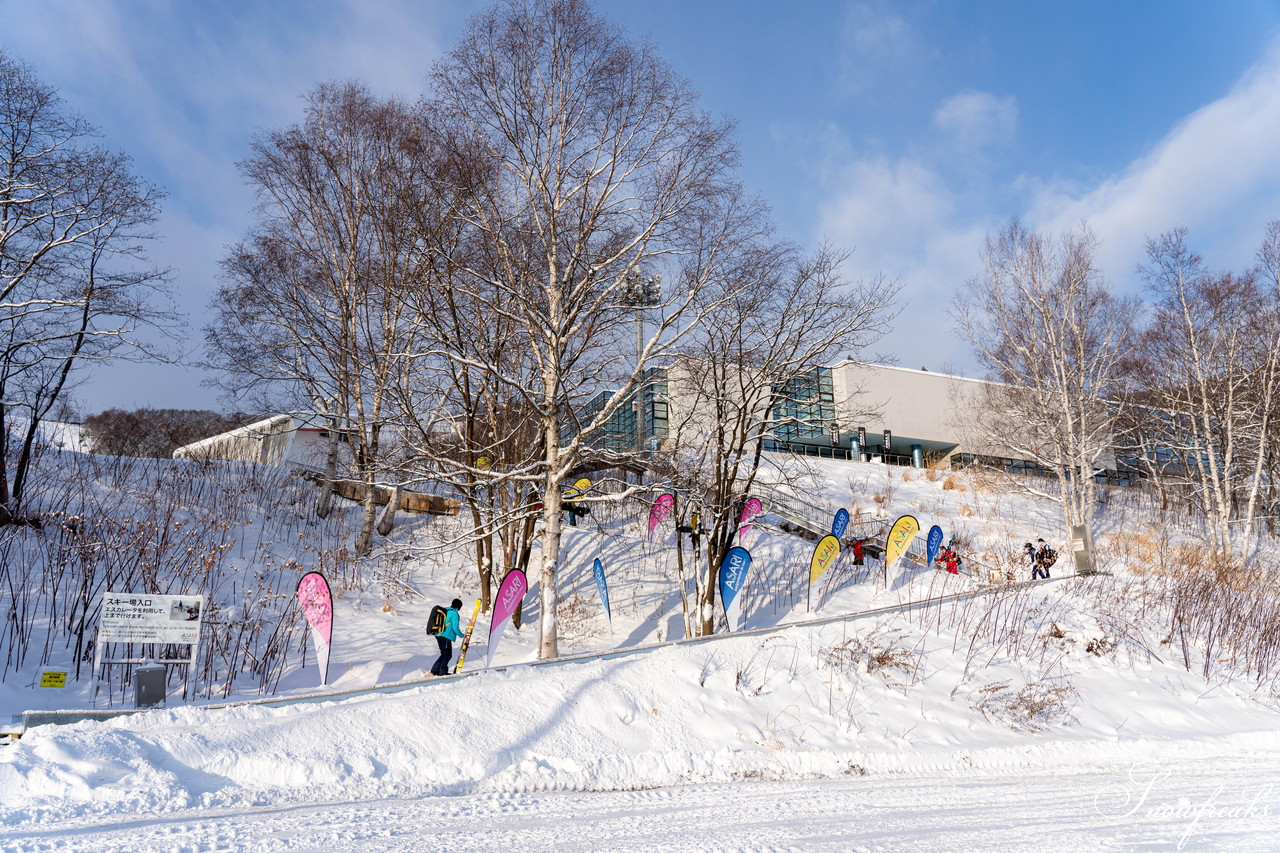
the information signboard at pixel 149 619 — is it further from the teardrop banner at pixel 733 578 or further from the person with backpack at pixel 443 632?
the teardrop banner at pixel 733 578

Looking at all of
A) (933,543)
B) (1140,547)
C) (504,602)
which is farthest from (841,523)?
(504,602)

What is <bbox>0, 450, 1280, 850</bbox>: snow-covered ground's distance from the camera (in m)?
4.74

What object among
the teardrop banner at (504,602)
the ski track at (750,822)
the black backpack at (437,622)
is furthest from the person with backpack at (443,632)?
the ski track at (750,822)

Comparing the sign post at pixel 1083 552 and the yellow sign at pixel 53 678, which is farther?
the sign post at pixel 1083 552

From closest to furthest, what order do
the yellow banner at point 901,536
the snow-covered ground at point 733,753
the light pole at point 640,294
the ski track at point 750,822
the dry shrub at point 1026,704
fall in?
the ski track at point 750,822 → the snow-covered ground at point 733,753 → the dry shrub at point 1026,704 → the light pole at point 640,294 → the yellow banner at point 901,536

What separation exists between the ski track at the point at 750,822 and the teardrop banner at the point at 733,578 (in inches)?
247

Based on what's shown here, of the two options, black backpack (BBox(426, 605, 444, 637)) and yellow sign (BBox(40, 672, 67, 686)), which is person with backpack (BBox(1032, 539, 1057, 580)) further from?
yellow sign (BBox(40, 672, 67, 686))

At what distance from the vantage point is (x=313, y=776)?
5.69 m

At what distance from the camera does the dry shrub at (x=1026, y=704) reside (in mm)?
8641

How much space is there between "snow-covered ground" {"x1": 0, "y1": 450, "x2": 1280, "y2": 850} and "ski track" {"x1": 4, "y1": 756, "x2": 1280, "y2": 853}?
1.2 inches

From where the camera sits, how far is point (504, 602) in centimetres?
988

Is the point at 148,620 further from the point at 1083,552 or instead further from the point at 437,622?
the point at 1083,552

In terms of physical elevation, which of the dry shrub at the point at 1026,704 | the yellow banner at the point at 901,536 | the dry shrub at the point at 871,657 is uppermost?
the yellow banner at the point at 901,536

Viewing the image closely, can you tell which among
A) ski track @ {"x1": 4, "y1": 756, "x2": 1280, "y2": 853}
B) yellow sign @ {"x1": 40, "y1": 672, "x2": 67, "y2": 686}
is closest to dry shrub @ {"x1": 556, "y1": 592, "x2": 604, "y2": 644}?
yellow sign @ {"x1": 40, "y1": 672, "x2": 67, "y2": 686}
